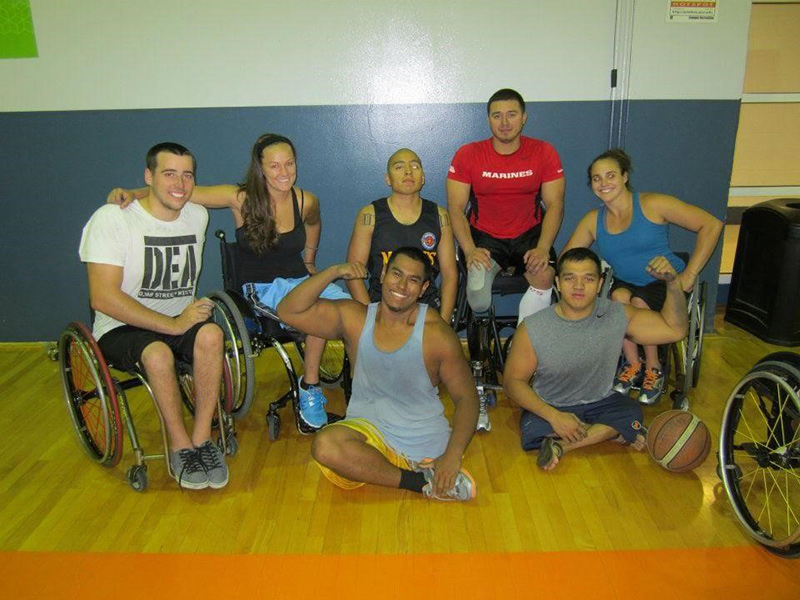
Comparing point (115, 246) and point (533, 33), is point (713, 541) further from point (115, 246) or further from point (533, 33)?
point (533, 33)

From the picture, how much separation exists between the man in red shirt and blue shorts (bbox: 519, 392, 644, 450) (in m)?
0.78

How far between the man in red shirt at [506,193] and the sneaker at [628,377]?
0.62 m

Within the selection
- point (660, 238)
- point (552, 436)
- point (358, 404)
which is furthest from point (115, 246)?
point (660, 238)

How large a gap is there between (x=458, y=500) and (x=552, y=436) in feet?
1.63

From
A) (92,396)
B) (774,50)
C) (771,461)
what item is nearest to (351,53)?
(92,396)

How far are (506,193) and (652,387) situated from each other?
3.76ft

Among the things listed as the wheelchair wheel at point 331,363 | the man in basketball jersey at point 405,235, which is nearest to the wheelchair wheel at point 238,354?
the wheelchair wheel at point 331,363

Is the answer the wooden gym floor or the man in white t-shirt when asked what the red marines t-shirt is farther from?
the man in white t-shirt

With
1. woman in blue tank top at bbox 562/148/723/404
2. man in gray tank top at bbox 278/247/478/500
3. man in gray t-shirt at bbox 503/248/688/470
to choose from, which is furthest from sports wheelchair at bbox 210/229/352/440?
woman in blue tank top at bbox 562/148/723/404

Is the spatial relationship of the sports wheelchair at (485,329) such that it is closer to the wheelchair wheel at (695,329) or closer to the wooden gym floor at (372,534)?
the wooden gym floor at (372,534)

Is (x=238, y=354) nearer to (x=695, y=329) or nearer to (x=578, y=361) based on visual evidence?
(x=578, y=361)

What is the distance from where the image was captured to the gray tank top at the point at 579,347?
8.81ft

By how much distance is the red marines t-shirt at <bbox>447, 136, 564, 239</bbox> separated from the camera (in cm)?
336

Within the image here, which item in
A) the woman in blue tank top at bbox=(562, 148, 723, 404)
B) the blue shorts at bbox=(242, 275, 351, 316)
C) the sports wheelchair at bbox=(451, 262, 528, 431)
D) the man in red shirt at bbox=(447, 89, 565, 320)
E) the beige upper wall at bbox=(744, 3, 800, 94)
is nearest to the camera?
the blue shorts at bbox=(242, 275, 351, 316)
